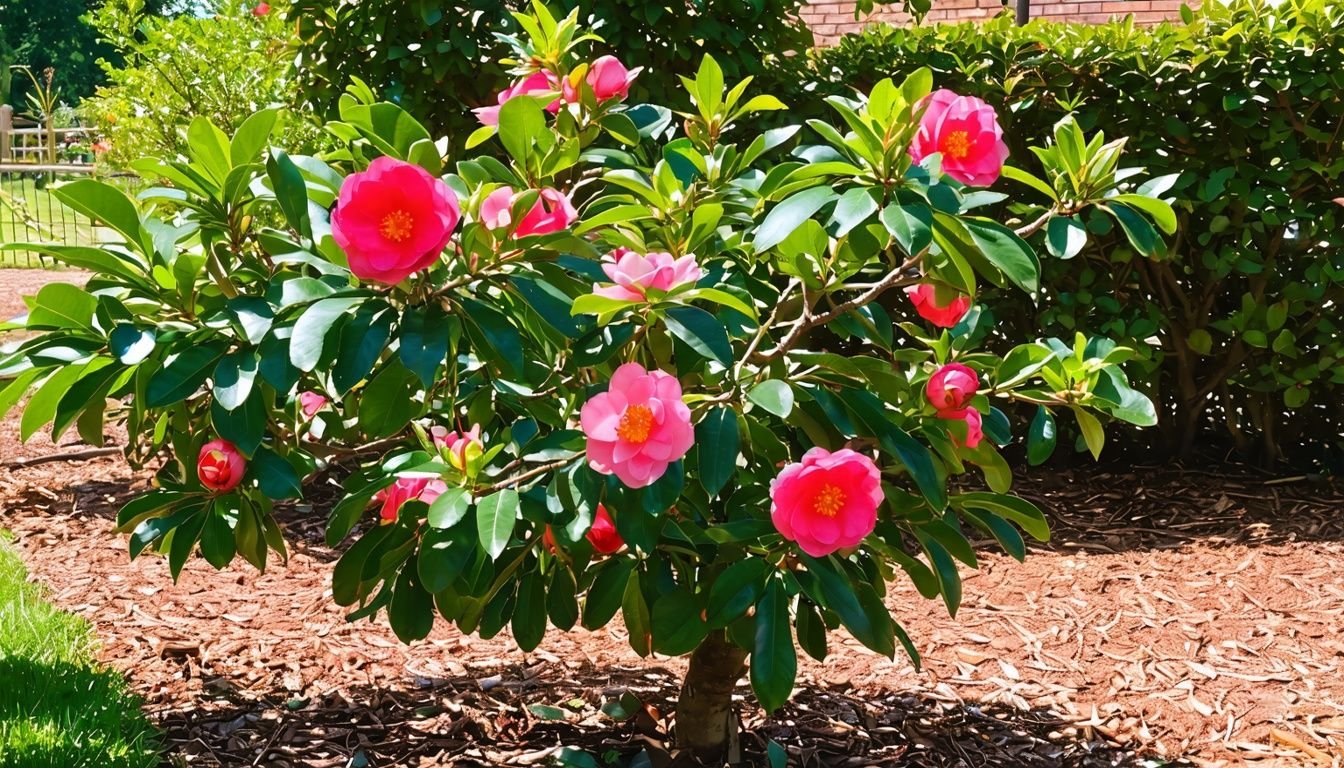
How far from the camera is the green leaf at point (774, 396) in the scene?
169 cm

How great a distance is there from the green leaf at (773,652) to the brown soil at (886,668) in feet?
2.55

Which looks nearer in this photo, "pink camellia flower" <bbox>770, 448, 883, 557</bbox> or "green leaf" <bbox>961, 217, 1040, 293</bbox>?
"green leaf" <bbox>961, 217, 1040, 293</bbox>

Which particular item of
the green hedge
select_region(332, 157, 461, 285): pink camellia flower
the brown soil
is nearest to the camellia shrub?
select_region(332, 157, 461, 285): pink camellia flower

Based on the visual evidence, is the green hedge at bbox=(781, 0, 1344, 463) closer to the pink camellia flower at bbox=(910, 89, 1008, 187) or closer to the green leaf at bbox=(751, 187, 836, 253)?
the pink camellia flower at bbox=(910, 89, 1008, 187)

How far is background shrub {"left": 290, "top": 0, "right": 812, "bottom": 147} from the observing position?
13.9ft

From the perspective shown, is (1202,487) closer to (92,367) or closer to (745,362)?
(745,362)

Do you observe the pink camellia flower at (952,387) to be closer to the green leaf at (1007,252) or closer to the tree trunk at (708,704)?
the green leaf at (1007,252)

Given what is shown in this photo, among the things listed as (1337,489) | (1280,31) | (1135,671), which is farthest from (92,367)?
(1337,489)

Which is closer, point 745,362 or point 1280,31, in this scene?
point 745,362

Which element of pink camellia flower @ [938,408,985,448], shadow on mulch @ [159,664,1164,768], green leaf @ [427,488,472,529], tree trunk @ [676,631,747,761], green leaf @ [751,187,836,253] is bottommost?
shadow on mulch @ [159,664,1164,768]

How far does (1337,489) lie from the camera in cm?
463

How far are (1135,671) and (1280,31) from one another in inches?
93.5

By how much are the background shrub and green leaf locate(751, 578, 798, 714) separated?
265cm

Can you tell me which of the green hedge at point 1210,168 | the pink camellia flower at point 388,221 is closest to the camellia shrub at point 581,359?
the pink camellia flower at point 388,221
